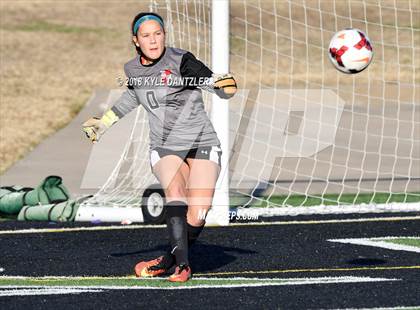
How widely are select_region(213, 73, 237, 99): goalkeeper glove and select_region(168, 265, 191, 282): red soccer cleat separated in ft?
4.10

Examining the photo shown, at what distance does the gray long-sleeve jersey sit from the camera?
884cm

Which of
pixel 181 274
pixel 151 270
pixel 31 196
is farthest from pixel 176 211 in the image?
pixel 31 196

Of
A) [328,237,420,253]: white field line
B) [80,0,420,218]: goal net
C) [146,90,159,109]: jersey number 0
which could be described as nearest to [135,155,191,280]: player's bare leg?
[146,90,159,109]: jersey number 0

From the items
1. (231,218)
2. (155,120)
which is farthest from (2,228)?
(155,120)

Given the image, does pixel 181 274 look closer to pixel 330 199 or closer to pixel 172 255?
pixel 172 255

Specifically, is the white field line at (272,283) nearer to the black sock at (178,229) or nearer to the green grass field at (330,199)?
the black sock at (178,229)

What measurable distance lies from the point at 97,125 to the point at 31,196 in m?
3.48

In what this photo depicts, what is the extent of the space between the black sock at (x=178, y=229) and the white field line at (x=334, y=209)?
3.47 m

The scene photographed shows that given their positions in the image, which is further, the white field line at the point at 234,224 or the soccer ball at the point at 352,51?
the white field line at the point at 234,224

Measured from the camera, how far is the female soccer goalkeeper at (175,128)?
344 inches

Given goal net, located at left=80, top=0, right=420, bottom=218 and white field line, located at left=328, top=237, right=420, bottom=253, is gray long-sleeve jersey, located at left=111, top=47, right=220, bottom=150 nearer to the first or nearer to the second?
white field line, located at left=328, top=237, right=420, bottom=253

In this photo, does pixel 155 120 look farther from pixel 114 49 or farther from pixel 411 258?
pixel 114 49

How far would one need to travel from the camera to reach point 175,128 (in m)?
8.91

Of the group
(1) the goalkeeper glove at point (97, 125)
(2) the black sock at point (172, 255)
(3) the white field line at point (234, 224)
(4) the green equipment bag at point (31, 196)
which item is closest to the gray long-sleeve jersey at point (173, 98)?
(1) the goalkeeper glove at point (97, 125)
